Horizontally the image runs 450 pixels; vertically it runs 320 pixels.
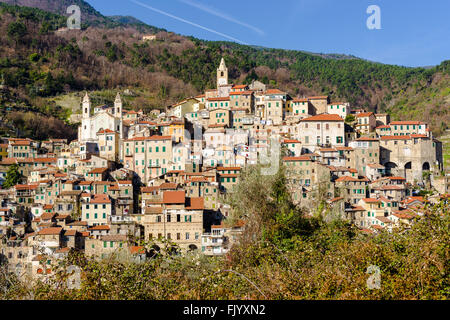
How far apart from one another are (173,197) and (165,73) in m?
71.0

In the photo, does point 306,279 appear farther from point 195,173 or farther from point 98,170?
point 98,170

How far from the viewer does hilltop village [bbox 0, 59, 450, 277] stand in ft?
119

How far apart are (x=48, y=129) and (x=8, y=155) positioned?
1285cm

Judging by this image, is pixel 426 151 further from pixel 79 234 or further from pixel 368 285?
pixel 368 285

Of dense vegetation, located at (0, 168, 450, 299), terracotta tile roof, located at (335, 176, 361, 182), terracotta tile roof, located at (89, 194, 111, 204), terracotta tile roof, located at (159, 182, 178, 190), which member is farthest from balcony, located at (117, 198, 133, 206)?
dense vegetation, located at (0, 168, 450, 299)

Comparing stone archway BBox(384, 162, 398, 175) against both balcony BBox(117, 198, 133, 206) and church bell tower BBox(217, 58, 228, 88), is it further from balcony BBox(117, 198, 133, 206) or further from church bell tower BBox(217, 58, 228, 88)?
church bell tower BBox(217, 58, 228, 88)

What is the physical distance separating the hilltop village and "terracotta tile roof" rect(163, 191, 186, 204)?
0.39 feet

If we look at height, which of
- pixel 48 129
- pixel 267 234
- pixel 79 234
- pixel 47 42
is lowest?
pixel 79 234

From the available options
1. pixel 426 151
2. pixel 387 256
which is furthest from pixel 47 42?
pixel 387 256

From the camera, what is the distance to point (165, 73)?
336 feet

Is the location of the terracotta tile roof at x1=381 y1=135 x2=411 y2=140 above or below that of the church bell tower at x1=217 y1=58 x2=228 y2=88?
below

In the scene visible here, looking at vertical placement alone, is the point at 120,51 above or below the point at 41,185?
above

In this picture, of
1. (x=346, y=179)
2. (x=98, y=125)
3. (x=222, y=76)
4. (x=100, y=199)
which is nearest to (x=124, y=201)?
(x=100, y=199)

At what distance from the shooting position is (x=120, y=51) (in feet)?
373
